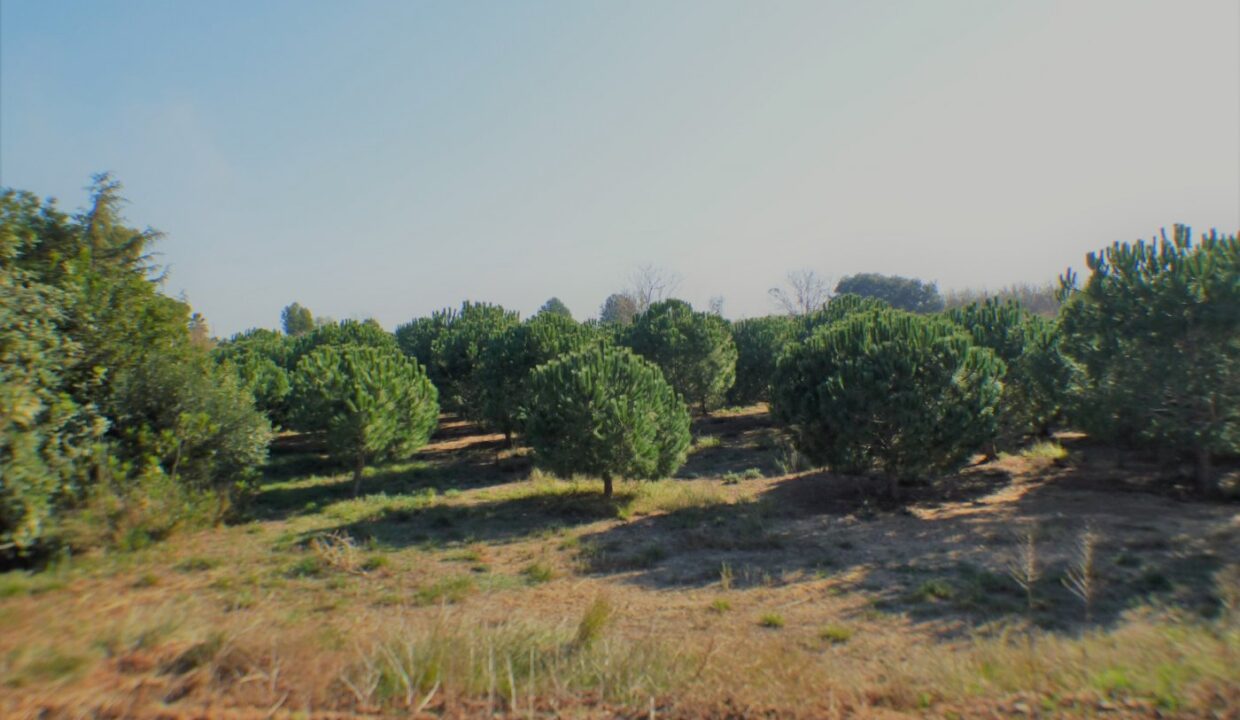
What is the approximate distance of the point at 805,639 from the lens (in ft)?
29.0

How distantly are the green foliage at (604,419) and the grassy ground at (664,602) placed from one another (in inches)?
49.9

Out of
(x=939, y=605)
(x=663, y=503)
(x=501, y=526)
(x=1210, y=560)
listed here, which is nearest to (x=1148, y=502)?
(x=1210, y=560)

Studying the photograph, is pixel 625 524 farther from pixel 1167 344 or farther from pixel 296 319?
pixel 296 319

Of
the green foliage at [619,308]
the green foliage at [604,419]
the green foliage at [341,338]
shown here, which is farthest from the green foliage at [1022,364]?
the green foliage at [619,308]

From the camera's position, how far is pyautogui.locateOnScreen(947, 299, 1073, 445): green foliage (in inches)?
736

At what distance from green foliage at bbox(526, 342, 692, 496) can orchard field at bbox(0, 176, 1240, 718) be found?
0.09 metres

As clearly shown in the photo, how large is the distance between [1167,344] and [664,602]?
12.7 meters

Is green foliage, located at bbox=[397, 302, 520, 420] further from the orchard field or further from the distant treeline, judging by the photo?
the distant treeline

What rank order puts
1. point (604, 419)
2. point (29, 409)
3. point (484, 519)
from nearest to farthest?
point (29, 409), point (604, 419), point (484, 519)

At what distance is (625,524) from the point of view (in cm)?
1641

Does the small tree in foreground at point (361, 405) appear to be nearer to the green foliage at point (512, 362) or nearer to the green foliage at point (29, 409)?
the green foliage at point (512, 362)

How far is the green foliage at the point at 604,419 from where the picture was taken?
55.6ft

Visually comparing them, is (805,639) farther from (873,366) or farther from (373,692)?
(873,366)

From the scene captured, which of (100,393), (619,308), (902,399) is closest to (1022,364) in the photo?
(902,399)
